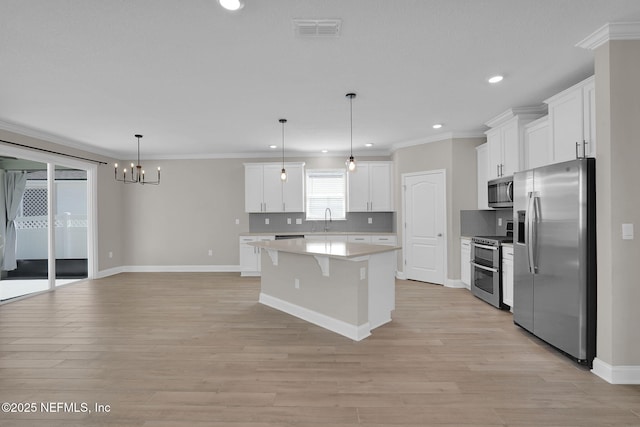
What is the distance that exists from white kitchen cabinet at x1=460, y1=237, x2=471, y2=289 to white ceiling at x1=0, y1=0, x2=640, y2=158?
6.41 ft

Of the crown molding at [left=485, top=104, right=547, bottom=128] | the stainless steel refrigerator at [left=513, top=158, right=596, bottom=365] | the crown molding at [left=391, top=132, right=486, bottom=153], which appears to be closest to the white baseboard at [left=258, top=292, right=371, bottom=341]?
the stainless steel refrigerator at [left=513, top=158, right=596, bottom=365]

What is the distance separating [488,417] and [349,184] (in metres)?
5.07

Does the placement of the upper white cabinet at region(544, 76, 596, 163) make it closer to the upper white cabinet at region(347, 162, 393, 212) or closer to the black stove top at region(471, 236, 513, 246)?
the black stove top at region(471, 236, 513, 246)

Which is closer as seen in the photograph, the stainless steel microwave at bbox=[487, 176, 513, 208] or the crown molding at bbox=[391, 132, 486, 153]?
the stainless steel microwave at bbox=[487, 176, 513, 208]

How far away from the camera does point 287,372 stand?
101 inches

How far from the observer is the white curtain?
4.82 meters

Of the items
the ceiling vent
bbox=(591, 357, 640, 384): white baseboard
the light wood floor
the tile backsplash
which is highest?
the ceiling vent

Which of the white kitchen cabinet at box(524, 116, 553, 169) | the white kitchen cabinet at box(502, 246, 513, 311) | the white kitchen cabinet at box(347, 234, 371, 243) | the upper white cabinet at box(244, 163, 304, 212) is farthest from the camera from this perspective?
the upper white cabinet at box(244, 163, 304, 212)

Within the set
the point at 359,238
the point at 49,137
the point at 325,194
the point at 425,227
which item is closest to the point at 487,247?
the point at 425,227

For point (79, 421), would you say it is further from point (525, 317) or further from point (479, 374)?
point (525, 317)

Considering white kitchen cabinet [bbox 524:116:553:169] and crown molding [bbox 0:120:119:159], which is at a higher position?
crown molding [bbox 0:120:119:159]

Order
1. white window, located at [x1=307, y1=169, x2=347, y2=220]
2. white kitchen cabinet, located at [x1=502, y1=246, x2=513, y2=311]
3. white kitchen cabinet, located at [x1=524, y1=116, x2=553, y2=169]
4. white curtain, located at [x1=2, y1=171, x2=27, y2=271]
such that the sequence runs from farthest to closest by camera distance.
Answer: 1. white window, located at [x1=307, y1=169, x2=347, y2=220]
2. white curtain, located at [x1=2, y1=171, x2=27, y2=271]
3. white kitchen cabinet, located at [x1=502, y1=246, x2=513, y2=311]
4. white kitchen cabinet, located at [x1=524, y1=116, x2=553, y2=169]

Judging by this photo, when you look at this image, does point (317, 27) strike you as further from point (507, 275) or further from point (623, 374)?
point (507, 275)

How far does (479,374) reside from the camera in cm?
252
